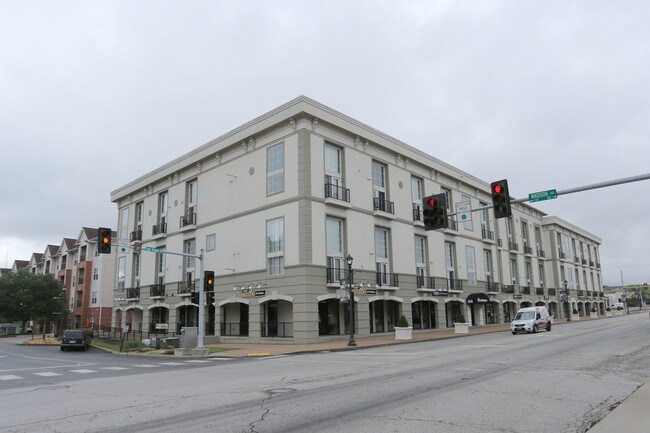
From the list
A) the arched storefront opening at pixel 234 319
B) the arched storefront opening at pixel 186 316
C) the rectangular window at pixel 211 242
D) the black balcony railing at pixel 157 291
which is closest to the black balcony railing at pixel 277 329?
the arched storefront opening at pixel 234 319

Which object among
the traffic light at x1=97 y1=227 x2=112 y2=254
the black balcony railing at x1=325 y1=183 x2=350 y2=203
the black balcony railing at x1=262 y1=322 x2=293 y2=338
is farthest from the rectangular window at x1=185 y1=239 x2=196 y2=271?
the traffic light at x1=97 y1=227 x2=112 y2=254

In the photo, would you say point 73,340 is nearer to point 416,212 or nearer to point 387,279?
point 387,279

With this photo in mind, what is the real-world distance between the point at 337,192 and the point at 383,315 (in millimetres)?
10377

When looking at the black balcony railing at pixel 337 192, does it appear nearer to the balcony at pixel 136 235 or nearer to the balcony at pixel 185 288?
the balcony at pixel 185 288

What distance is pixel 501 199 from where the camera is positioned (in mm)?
15305

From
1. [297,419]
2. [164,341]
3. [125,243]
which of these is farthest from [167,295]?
[297,419]

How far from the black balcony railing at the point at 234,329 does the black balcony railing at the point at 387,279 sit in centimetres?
1000

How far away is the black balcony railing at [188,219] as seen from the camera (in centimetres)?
4006

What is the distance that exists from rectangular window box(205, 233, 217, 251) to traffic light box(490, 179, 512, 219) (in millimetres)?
26038

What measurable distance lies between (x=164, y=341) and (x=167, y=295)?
1323 centimetres

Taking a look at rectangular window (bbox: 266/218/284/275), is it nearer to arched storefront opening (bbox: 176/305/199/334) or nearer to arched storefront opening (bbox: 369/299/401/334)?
arched storefront opening (bbox: 369/299/401/334)

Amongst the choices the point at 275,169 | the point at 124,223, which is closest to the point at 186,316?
the point at 124,223

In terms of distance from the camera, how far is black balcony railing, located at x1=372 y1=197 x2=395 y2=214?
119 feet

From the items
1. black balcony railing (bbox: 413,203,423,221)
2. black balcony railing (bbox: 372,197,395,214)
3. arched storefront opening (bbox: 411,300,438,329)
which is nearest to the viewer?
black balcony railing (bbox: 372,197,395,214)
